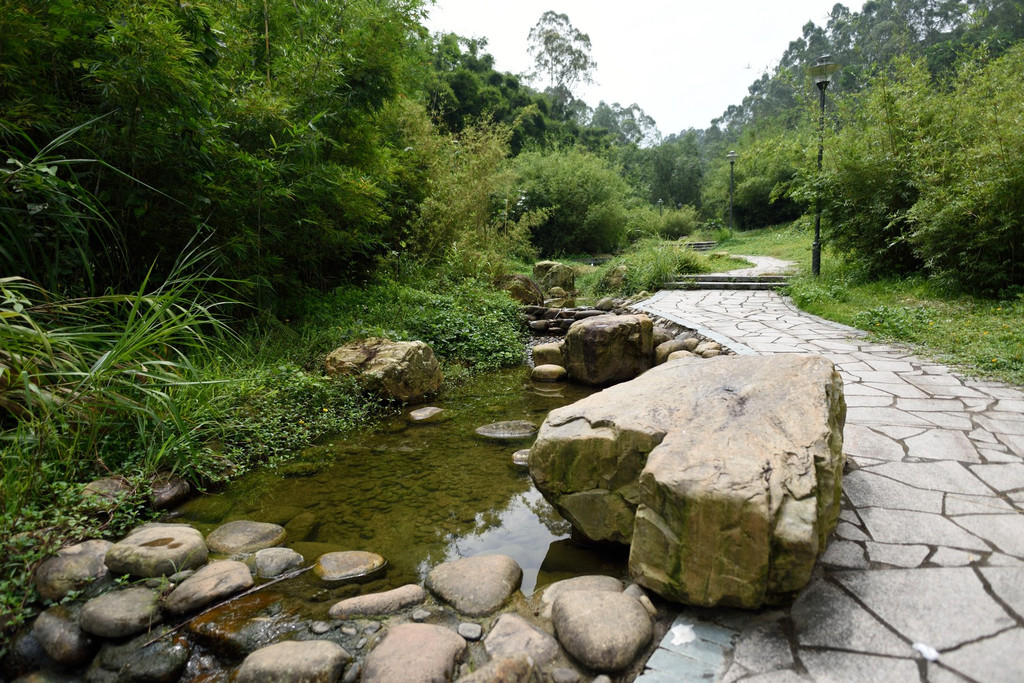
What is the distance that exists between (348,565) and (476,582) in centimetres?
65

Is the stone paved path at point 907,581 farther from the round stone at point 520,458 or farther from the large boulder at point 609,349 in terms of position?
the large boulder at point 609,349

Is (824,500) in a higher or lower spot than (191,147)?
lower

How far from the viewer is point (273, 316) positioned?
16.3ft

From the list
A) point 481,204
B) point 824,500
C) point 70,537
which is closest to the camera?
point 824,500

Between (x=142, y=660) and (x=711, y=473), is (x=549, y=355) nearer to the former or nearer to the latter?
(x=711, y=473)

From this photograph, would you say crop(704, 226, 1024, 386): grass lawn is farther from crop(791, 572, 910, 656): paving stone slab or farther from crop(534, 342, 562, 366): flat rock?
crop(534, 342, 562, 366): flat rock

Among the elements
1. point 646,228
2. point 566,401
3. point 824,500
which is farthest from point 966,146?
point 646,228

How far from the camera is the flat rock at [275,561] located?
2.29m

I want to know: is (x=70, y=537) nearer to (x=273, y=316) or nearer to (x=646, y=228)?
(x=273, y=316)

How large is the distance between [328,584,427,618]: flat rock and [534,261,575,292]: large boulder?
939cm

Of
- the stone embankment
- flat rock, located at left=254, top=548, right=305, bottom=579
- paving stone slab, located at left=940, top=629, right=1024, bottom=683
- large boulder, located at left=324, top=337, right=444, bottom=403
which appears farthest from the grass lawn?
flat rock, located at left=254, top=548, right=305, bottom=579

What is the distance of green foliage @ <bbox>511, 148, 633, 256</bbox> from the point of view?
1669 centimetres

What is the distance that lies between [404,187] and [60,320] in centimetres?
538

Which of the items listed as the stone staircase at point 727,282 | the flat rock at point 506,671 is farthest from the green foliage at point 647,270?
the flat rock at point 506,671
